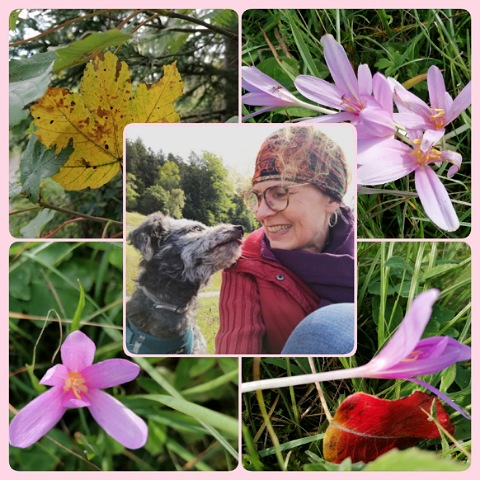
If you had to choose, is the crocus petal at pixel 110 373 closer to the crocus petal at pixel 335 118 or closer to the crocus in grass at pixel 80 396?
the crocus in grass at pixel 80 396

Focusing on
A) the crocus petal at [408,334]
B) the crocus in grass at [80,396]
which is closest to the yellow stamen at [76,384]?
the crocus in grass at [80,396]

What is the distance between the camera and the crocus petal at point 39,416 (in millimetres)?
613

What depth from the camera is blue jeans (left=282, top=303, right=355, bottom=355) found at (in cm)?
60

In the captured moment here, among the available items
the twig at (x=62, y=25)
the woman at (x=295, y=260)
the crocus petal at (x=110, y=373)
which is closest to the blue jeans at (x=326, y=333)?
the woman at (x=295, y=260)

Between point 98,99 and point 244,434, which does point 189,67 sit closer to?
point 98,99

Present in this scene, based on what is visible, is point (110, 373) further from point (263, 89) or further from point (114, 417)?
point (263, 89)

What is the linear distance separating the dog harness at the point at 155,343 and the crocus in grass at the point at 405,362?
54 mm

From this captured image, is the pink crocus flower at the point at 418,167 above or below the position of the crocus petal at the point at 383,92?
below

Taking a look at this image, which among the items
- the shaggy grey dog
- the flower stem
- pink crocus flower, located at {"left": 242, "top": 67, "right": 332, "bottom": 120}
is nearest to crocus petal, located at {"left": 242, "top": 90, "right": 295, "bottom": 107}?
pink crocus flower, located at {"left": 242, "top": 67, "right": 332, "bottom": 120}

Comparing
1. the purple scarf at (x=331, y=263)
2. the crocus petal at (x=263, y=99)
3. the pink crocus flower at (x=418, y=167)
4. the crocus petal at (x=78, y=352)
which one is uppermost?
the crocus petal at (x=263, y=99)

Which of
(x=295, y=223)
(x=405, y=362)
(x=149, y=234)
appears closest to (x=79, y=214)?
(x=149, y=234)

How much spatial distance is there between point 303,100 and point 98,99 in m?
0.16

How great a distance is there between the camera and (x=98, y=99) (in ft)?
2.03

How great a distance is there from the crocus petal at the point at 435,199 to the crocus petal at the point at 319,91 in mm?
82
